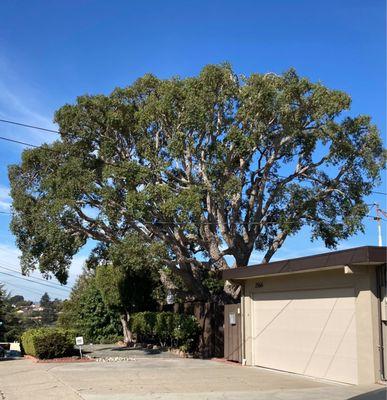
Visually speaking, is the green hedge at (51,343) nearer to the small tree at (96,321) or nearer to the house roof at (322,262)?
the house roof at (322,262)

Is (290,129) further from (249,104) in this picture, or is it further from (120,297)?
(120,297)

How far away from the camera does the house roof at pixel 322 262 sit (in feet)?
41.9

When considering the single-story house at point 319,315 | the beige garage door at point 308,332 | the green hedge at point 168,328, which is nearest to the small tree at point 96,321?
the green hedge at point 168,328

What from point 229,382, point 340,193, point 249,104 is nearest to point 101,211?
point 249,104

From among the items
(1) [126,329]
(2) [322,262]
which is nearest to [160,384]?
(2) [322,262]

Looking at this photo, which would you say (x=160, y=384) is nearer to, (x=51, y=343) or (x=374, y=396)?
(x=374, y=396)

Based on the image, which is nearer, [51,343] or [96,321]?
[51,343]

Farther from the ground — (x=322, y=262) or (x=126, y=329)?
(x=322, y=262)

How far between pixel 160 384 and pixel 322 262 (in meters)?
5.21

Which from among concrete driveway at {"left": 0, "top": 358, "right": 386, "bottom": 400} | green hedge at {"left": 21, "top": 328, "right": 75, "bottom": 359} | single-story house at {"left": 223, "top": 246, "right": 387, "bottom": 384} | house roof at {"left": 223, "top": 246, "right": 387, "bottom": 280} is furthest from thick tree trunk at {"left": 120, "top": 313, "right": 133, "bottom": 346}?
house roof at {"left": 223, "top": 246, "right": 387, "bottom": 280}

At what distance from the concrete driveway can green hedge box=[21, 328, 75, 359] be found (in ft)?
8.71

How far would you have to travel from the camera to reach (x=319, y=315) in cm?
1530

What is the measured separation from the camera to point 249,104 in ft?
75.3

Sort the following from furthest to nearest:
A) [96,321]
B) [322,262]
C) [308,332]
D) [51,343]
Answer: [96,321] < [51,343] < [308,332] < [322,262]
